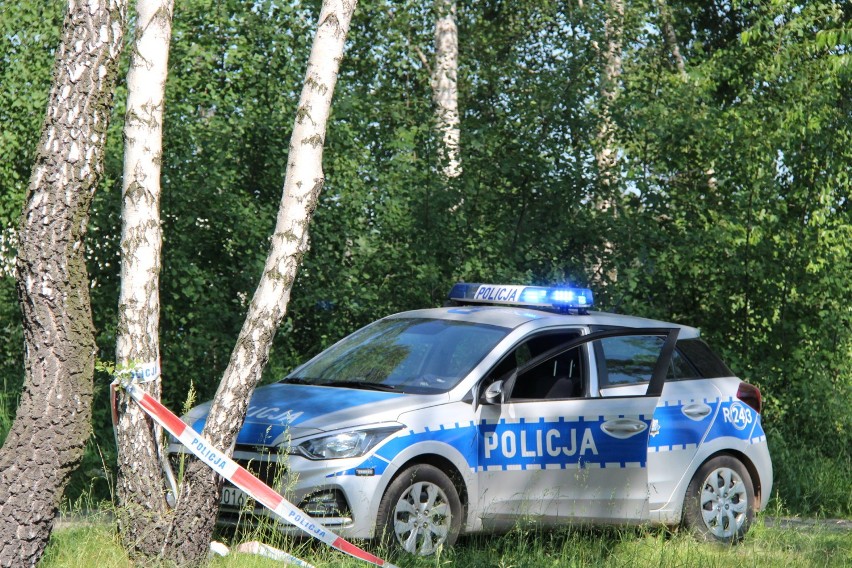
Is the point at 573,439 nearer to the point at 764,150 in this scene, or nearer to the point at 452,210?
the point at 452,210

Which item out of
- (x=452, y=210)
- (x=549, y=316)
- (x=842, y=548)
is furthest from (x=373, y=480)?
(x=452, y=210)

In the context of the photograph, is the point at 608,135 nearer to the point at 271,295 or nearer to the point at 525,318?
the point at 525,318

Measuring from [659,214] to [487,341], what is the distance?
466 centimetres

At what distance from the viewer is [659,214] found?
11297 mm

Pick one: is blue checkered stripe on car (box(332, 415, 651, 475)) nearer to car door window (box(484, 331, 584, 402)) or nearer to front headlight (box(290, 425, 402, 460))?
front headlight (box(290, 425, 402, 460))

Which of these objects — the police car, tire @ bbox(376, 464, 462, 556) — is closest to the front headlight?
the police car

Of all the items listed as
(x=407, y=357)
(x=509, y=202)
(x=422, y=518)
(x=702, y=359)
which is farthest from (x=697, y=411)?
(x=509, y=202)

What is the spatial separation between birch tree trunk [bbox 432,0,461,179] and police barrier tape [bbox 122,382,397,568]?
5.47 meters

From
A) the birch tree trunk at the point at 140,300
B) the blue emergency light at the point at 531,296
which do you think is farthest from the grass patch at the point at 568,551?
the blue emergency light at the point at 531,296

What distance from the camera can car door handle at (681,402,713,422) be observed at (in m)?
7.54

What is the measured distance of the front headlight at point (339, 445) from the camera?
20.4 feet

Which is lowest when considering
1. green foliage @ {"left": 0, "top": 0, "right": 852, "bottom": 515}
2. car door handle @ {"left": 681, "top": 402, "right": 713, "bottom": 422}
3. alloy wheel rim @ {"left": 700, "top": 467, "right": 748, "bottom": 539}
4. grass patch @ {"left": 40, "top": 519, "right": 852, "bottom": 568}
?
grass patch @ {"left": 40, "top": 519, "right": 852, "bottom": 568}

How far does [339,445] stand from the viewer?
6.25 m

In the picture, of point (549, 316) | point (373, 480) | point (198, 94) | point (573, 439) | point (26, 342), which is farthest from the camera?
point (198, 94)
